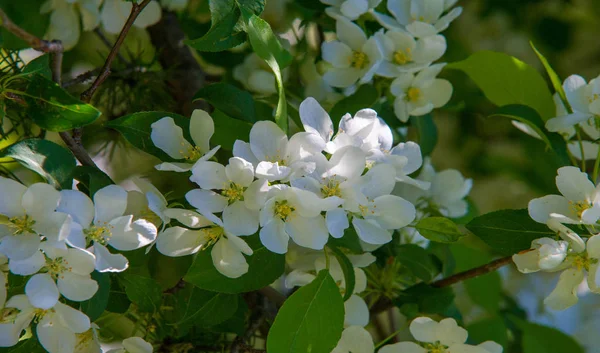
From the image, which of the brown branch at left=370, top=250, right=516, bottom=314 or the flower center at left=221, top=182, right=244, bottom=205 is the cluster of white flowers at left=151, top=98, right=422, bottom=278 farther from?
the brown branch at left=370, top=250, right=516, bottom=314

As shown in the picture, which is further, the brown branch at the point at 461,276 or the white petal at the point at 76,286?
the brown branch at the point at 461,276

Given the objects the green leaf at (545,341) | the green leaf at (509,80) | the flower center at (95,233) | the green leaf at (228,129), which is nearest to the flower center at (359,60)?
the green leaf at (509,80)

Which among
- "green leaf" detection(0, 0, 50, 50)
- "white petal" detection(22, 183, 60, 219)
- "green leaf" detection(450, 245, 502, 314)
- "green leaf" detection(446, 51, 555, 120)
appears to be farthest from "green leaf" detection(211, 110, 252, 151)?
"green leaf" detection(450, 245, 502, 314)

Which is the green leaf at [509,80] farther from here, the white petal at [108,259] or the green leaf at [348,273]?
the white petal at [108,259]

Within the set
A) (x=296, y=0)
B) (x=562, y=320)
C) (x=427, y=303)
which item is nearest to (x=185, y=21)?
(x=296, y=0)

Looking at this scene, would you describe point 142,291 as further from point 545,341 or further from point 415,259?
point 545,341
